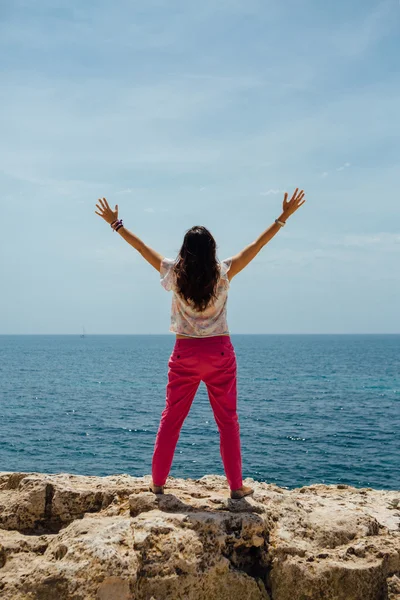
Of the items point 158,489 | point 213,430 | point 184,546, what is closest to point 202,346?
point 158,489

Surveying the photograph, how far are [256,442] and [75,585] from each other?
29.6 meters

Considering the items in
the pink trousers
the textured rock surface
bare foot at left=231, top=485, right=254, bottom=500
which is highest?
the pink trousers

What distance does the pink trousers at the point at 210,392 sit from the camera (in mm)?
5793

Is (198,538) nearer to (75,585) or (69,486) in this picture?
(75,585)

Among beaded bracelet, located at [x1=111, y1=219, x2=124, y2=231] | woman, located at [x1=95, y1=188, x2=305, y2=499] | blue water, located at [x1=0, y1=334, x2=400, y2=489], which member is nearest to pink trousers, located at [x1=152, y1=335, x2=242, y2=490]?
woman, located at [x1=95, y1=188, x2=305, y2=499]

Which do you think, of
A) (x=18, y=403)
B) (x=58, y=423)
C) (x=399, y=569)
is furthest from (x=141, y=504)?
(x=18, y=403)

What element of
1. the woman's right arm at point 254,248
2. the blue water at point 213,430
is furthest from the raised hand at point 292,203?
the blue water at point 213,430

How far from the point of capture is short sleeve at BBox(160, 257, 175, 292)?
19.3ft

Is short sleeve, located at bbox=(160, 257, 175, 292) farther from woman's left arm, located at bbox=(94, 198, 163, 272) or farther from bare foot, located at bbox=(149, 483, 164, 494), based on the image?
bare foot, located at bbox=(149, 483, 164, 494)

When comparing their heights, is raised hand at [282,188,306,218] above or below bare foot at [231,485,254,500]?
above

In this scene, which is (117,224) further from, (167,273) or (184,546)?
(184,546)

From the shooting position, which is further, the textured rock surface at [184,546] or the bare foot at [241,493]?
the bare foot at [241,493]

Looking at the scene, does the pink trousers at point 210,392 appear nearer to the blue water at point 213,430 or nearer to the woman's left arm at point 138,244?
the woman's left arm at point 138,244

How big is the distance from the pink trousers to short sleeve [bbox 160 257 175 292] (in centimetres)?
64
